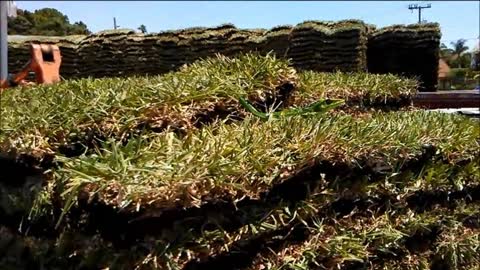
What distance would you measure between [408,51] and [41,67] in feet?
7.85

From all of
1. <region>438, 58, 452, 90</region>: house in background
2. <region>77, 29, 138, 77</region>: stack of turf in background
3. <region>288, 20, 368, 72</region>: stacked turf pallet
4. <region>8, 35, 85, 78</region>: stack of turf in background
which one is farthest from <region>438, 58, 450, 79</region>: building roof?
<region>8, 35, 85, 78</region>: stack of turf in background

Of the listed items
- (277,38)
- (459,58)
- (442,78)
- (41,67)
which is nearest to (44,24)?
(41,67)

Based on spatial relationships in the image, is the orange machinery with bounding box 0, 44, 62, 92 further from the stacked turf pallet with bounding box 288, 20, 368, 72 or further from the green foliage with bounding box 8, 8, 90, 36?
the stacked turf pallet with bounding box 288, 20, 368, 72

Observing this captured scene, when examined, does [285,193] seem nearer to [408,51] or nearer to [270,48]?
[270,48]

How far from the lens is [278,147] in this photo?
120 centimetres

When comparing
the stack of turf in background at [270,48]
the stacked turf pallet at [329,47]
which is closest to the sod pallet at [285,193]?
the stack of turf in background at [270,48]

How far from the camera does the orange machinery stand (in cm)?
256

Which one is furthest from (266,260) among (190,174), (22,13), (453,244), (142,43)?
(142,43)

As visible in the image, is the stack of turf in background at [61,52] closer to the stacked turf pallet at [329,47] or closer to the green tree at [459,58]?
the stacked turf pallet at [329,47]

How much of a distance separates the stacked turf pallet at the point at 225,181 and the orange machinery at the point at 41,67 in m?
0.92

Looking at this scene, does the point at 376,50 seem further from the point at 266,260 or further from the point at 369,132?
the point at 266,260

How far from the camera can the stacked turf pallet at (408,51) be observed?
385cm

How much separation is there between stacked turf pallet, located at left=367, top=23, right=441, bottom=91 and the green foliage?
6.74 feet

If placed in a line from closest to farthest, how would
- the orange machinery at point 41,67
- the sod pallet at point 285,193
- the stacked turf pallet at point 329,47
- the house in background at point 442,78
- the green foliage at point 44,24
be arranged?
the sod pallet at point 285,193, the green foliage at point 44,24, the orange machinery at point 41,67, the stacked turf pallet at point 329,47, the house in background at point 442,78
